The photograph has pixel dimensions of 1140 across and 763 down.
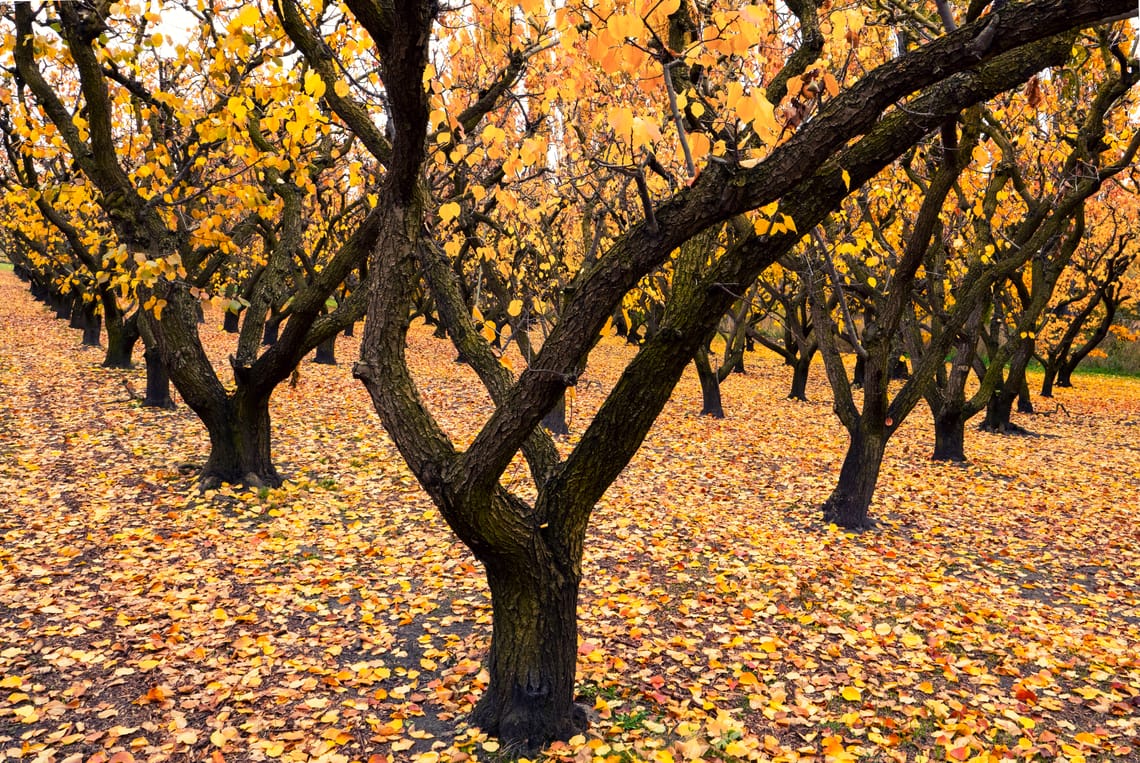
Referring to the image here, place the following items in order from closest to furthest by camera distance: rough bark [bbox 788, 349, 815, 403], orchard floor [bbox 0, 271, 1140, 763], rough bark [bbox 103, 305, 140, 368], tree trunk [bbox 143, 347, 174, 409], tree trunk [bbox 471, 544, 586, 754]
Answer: tree trunk [bbox 471, 544, 586, 754]
orchard floor [bbox 0, 271, 1140, 763]
tree trunk [bbox 143, 347, 174, 409]
rough bark [bbox 103, 305, 140, 368]
rough bark [bbox 788, 349, 815, 403]

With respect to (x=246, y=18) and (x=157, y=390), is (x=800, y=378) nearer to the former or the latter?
(x=157, y=390)

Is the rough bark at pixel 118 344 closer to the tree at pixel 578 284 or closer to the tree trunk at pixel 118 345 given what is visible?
the tree trunk at pixel 118 345

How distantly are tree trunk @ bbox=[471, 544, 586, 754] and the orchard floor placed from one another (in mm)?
159

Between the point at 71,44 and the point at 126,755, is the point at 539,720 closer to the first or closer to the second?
the point at 126,755

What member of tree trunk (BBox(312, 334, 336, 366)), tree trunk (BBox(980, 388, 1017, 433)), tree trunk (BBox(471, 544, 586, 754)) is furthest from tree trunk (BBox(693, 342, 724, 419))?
tree trunk (BBox(471, 544, 586, 754))

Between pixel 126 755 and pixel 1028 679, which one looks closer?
pixel 126 755

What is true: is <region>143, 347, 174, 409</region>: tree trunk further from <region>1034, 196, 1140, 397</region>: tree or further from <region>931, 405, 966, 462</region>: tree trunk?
<region>1034, 196, 1140, 397</region>: tree

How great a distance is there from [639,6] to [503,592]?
2.99 m

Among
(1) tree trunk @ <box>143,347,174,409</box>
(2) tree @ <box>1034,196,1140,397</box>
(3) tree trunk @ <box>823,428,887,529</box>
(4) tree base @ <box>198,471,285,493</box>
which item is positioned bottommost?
(4) tree base @ <box>198,471,285,493</box>

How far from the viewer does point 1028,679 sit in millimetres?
5016

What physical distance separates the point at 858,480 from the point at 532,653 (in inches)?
215

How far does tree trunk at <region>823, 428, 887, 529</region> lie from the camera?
27.0 ft

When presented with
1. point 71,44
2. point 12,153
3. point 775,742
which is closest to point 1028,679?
point 775,742

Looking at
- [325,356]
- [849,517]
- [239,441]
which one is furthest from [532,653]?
[325,356]
